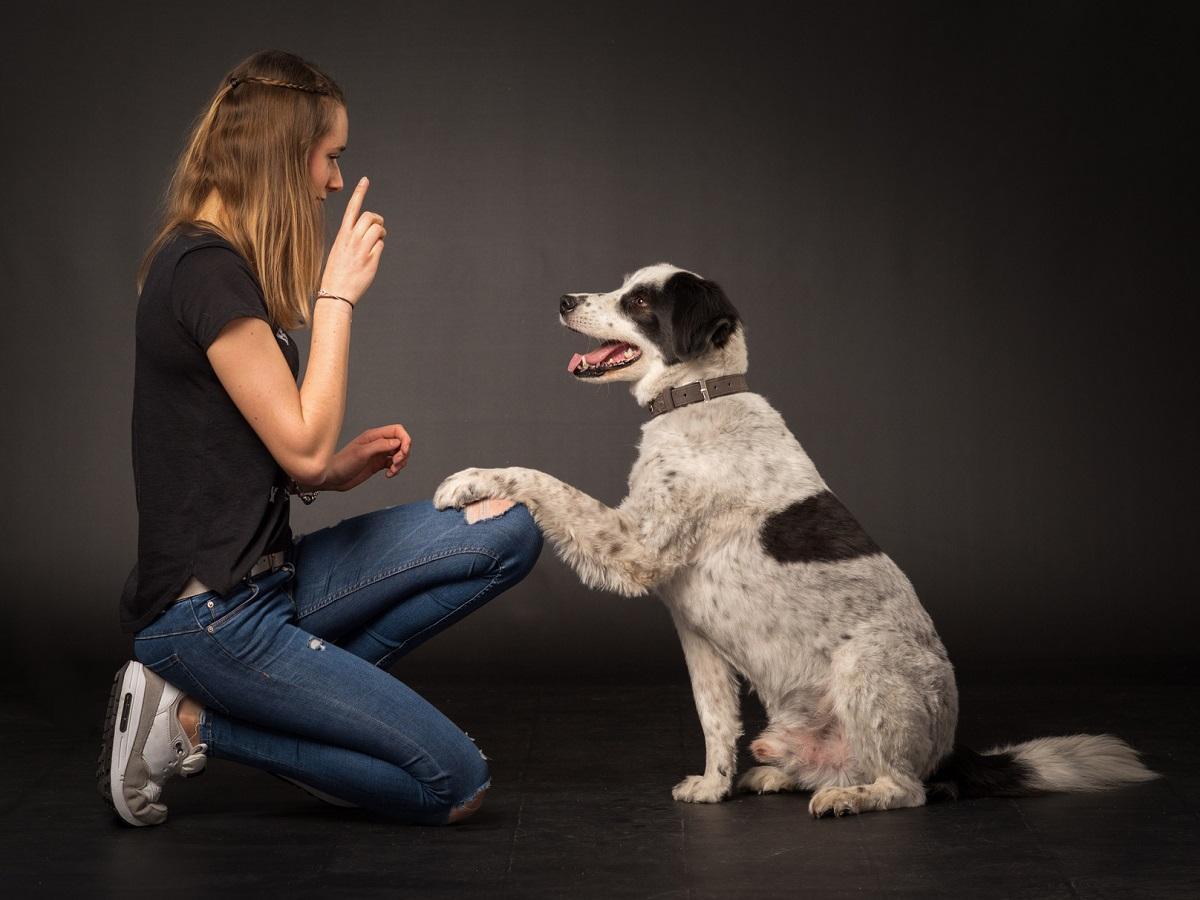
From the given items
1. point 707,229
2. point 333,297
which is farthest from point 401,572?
point 707,229

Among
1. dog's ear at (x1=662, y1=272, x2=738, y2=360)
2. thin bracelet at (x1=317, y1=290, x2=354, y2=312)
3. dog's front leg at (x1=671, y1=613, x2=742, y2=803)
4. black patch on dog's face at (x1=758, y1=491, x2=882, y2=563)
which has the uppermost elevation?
thin bracelet at (x1=317, y1=290, x2=354, y2=312)

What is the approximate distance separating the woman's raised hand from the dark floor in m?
1.14

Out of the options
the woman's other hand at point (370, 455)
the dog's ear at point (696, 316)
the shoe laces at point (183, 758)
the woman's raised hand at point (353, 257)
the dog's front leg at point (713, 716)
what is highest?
the woman's raised hand at point (353, 257)

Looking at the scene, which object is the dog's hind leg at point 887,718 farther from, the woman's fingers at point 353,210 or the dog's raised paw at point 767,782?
the woman's fingers at point 353,210

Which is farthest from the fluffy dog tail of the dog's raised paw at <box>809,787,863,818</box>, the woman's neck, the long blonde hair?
the woman's neck

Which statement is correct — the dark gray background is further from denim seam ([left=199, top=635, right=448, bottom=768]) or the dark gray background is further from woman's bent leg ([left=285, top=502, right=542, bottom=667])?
denim seam ([left=199, top=635, right=448, bottom=768])

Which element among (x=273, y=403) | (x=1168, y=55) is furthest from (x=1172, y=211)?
(x=273, y=403)

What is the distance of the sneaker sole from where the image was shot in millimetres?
3277

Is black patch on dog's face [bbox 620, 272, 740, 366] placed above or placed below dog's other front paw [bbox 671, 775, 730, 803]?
above

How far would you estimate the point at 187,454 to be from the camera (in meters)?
3.13

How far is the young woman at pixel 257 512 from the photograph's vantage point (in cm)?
309

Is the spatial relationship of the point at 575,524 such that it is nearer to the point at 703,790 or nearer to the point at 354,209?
the point at 703,790

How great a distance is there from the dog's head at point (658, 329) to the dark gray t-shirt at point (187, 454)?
981mm

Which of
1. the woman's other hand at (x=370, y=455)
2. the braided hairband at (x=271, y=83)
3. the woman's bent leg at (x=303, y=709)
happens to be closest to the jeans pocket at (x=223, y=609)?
the woman's bent leg at (x=303, y=709)
